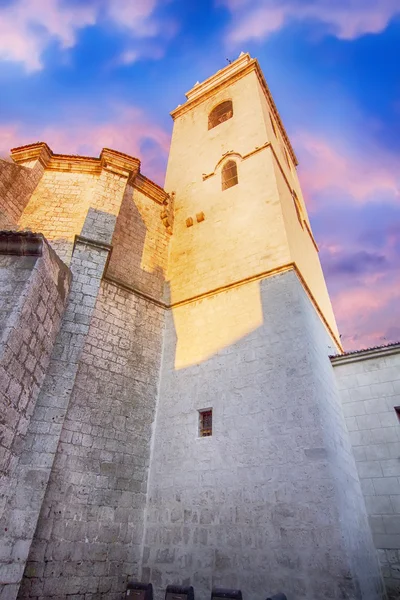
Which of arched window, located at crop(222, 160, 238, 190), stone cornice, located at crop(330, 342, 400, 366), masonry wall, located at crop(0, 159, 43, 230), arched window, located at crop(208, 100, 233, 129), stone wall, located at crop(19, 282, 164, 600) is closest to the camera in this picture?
stone wall, located at crop(19, 282, 164, 600)

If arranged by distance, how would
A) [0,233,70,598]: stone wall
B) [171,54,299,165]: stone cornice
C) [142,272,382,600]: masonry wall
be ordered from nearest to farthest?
[0,233,70,598]: stone wall → [142,272,382,600]: masonry wall → [171,54,299,165]: stone cornice

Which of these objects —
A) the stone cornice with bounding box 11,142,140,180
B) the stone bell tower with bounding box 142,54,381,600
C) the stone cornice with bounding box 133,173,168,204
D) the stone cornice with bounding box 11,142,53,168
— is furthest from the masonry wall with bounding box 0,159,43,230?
the stone bell tower with bounding box 142,54,381,600

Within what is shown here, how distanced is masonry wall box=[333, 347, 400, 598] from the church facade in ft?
0.09

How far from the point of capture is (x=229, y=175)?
11.2 m

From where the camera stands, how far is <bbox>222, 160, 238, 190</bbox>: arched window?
1085 cm

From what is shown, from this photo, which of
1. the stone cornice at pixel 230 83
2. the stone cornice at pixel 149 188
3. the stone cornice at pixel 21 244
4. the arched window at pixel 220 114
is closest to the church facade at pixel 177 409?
the stone cornice at pixel 21 244

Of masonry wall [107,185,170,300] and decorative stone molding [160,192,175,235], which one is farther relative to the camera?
decorative stone molding [160,192,175,235]

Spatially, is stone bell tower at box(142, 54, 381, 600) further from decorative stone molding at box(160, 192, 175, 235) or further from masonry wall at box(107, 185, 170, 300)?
decorative stone molding at box(160, 192, 175, 235)

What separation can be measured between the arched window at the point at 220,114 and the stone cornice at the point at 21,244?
10908 mm

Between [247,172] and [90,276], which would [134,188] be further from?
[90,276]

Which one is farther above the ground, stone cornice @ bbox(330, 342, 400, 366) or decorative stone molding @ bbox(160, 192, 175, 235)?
decorative stone molding @ bbox(160, 192, 175, 235)

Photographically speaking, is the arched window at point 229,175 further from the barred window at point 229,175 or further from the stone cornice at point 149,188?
the stone cornice at point 149,188

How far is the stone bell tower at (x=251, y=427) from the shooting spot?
499 cm

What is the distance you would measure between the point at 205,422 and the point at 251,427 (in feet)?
3.65
